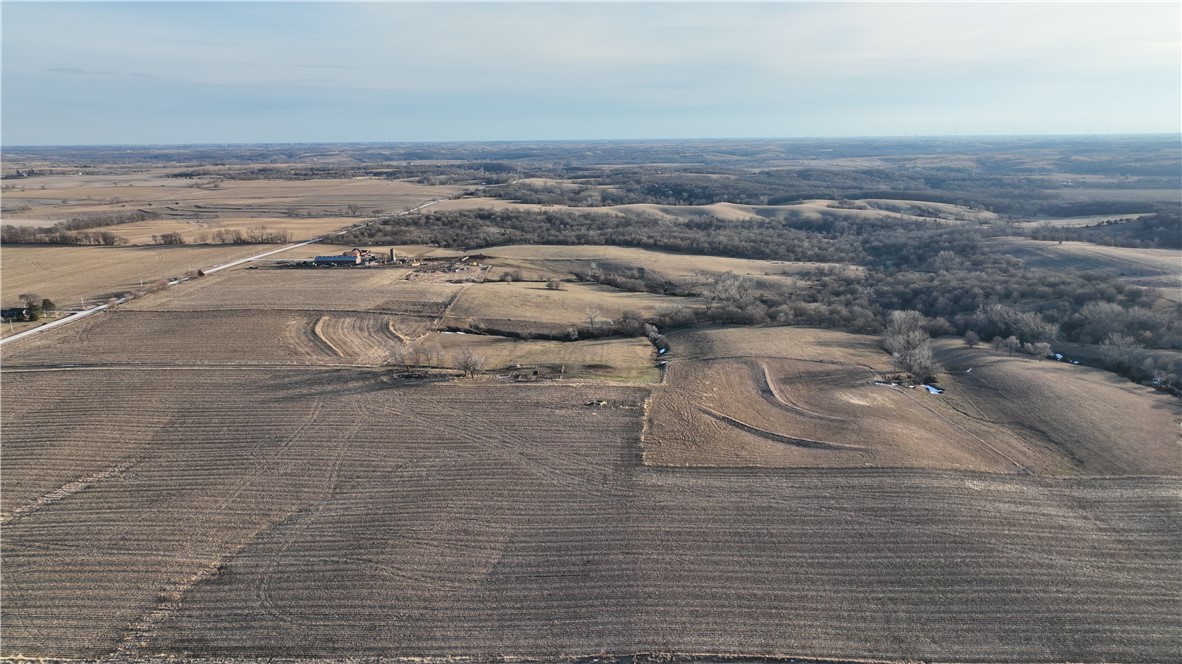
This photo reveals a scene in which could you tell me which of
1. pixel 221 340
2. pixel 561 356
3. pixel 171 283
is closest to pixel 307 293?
pixel 221 340

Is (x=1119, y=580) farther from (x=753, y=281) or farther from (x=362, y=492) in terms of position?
(x=753, y=281)

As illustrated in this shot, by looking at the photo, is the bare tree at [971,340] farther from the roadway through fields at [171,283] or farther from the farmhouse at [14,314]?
the farmhouse at [14,314]

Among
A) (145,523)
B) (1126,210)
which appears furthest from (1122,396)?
(1126,210)

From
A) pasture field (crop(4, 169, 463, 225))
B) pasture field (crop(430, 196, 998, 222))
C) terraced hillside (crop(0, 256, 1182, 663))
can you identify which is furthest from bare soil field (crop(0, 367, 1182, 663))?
pasture field (crop(430, 196, 998, 222))

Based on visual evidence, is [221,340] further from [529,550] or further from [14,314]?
[529,550]

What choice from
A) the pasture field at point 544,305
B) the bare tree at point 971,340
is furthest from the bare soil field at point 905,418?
the pasture field at point 544,305
